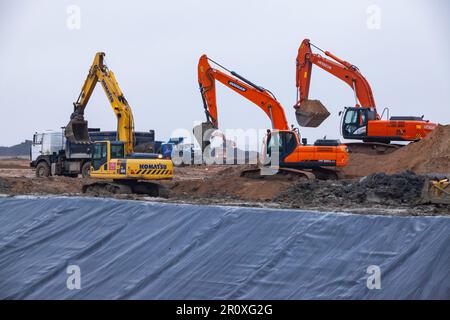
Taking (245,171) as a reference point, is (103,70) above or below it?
above

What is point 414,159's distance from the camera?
93.4 ft

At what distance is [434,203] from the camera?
57.4 ft

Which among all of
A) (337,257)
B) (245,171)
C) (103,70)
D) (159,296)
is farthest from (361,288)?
(103,70)

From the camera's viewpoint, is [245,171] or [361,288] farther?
[245,171]

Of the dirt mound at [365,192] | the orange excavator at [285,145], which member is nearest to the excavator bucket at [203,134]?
the orange excavator at [285,145]

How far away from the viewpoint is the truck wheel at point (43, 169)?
1335 inches

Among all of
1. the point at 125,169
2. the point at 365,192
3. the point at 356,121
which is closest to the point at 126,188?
the point at 125,169

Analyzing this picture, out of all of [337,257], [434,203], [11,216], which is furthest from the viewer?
[434,203]

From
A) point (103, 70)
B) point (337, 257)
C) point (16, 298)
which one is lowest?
point (16, 298)

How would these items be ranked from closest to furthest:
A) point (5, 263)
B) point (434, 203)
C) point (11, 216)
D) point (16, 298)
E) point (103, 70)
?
point (16, 298)
point (5, 263)
point (11, 216)
point (434, 203)
point (103, 70)

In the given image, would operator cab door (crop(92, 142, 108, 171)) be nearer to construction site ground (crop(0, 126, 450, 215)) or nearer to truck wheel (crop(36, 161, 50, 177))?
construction site ground (crop(0, 126, 450, 215))

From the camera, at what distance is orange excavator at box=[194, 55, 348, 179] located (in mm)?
26328
